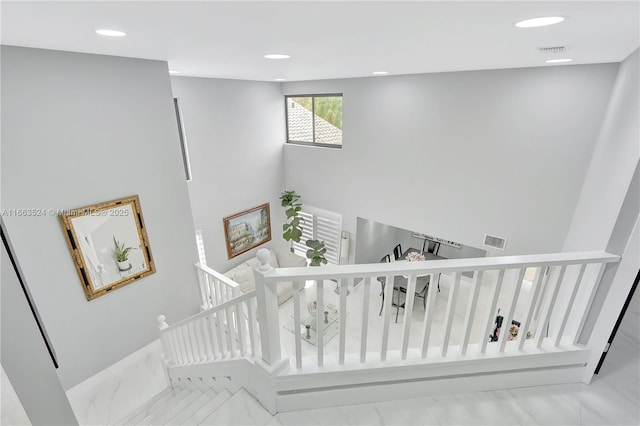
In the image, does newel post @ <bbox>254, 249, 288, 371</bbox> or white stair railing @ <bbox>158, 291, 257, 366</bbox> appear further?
white stair railing @ <bbox>158, 291, 257, 366</bbox>

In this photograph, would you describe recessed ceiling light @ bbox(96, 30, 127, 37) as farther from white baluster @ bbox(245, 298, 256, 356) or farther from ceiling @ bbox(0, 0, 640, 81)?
white baluster @ bbox(245, 298, 256, 356)

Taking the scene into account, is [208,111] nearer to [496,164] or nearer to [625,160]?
[496,164]

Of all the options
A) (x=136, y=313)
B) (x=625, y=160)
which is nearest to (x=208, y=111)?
(x=136, y=313)

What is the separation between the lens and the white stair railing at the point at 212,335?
74.1 inches

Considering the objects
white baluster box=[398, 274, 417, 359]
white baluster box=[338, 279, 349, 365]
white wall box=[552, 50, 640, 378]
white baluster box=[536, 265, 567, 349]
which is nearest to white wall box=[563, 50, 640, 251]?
white wall box=[552, 50, 640, 378]

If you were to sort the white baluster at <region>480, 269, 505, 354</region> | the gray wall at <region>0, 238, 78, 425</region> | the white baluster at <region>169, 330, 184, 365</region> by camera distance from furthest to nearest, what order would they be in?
the white baluster at <region>169, 330, 184, 365</region> → the white baluster at <region>480, 269, 505, 354</region> → the gray wall at <region>0, 238, 78, 425</region>

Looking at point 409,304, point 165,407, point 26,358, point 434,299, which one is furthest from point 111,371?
point 434,299

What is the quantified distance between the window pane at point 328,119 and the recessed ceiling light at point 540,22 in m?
4.32

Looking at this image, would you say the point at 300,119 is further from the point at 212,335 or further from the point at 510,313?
the point at 510,313

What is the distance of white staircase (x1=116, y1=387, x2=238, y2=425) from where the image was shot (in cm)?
185

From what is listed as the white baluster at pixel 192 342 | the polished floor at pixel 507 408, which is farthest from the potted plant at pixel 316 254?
the polished floor at pixel 507 408

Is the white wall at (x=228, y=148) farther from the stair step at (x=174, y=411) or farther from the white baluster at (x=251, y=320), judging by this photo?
the white baluster at (x=251, y=320)

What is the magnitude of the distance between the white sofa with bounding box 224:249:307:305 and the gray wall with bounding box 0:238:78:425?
158 inches

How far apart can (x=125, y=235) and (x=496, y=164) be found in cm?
463
